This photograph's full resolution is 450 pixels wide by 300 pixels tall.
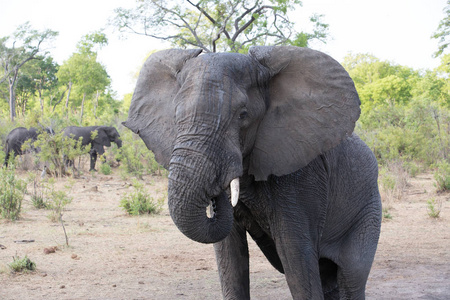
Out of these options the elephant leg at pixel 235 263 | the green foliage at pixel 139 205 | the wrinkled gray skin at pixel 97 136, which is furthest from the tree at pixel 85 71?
the elephant leg at pixel 235 263

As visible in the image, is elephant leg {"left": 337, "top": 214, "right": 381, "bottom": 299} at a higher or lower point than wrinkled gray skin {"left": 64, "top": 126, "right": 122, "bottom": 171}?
lower

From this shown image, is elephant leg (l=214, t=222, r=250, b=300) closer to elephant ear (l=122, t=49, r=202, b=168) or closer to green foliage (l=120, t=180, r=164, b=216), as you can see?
elephant ear (l=122, t=49, r=202, b=168)

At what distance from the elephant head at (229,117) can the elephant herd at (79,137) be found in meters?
13.0

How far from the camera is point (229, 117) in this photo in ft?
8.13

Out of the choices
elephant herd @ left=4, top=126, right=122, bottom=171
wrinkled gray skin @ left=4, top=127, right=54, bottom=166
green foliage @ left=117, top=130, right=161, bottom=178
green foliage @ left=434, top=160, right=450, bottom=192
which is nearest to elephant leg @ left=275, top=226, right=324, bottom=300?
green foliage @ left=434, top=160, right=450, bottom=192

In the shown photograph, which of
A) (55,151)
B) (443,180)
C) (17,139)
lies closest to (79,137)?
(17,139)

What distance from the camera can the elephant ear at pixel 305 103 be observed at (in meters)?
2.83

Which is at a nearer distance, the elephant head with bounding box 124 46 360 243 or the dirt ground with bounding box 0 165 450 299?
the elephant head with bounding box 124 46 360 243

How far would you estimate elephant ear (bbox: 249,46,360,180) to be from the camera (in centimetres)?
283

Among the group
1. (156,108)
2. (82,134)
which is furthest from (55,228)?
(82,134)

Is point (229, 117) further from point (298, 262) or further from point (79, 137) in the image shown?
point (79, 137)

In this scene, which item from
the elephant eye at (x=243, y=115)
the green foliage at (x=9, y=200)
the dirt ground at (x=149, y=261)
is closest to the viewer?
the elephant eye at (x=243, y=115)

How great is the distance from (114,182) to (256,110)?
35.4 feet

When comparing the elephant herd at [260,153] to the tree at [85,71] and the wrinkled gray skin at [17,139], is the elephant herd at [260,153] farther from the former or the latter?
the tree at [85,71]
